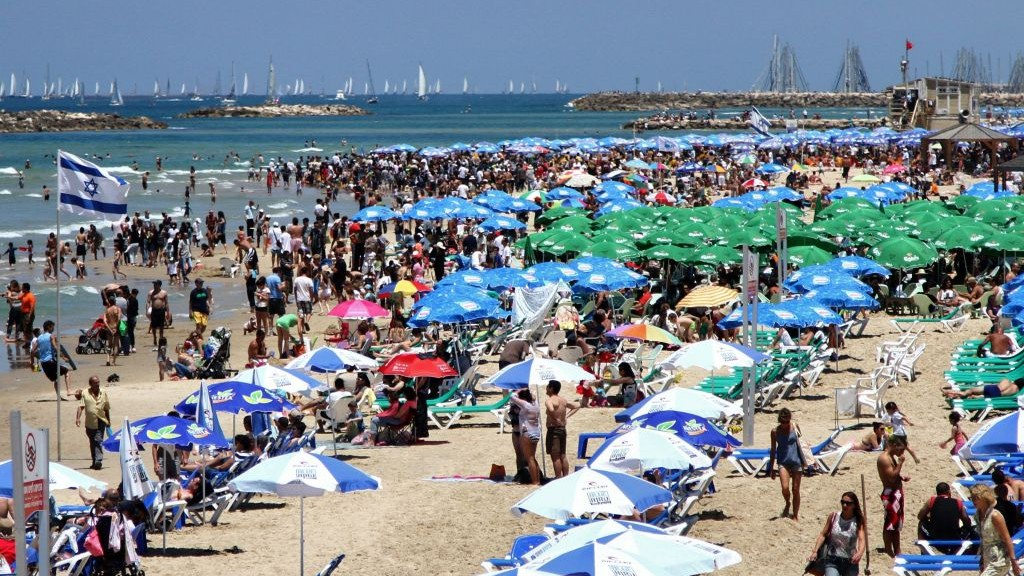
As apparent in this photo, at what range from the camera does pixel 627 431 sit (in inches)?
414

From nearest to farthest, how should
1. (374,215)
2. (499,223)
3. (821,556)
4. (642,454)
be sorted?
(821,556) → (642,454) → (499,223) → (374,215)

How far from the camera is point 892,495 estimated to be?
9.62 metres

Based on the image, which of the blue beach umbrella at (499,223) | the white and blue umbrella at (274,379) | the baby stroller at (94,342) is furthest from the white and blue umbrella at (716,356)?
the blue beach umbrella at (499,223)

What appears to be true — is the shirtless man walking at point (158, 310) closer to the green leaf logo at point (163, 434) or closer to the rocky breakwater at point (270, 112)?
the green leaf logo at point (163, 434)

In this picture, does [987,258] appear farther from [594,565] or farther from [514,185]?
[514,185]

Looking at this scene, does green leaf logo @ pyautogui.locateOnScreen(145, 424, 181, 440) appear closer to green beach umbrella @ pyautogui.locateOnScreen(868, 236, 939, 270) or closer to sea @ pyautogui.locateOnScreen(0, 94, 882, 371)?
sea @ pyautogui.locateOnScreen(0, 94, 882, 371)

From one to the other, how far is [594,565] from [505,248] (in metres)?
19.6

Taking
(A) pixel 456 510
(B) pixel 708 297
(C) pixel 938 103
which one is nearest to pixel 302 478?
(A) pixel 456 510

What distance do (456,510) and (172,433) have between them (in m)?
2.49

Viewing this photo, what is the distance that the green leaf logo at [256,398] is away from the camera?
12.6m

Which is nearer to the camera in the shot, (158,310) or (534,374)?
(534,374)

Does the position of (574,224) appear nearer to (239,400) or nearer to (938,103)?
(239,400)

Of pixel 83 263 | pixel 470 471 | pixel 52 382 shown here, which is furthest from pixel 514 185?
pixel 470 471

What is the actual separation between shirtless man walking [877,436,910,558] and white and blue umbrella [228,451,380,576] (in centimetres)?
373
